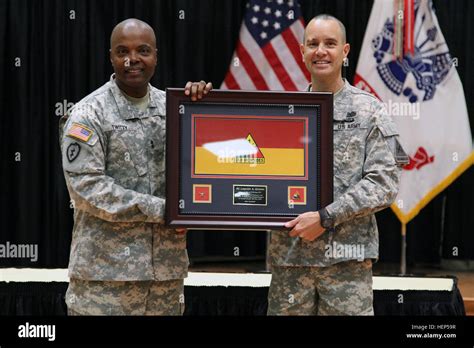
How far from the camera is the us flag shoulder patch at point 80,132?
262 centimetres

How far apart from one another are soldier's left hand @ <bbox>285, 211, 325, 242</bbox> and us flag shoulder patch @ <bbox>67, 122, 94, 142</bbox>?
2.51 feet

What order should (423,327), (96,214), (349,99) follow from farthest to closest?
(349,99), (96,214), (423,327)

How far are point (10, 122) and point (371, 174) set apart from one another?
3.70m

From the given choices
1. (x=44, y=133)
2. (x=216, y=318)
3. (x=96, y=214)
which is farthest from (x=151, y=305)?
(x=44, y=133)

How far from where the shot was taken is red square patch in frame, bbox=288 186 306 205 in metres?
2.73

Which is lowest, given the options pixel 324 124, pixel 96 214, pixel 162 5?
pixel 96 214

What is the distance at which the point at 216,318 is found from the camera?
2.16m

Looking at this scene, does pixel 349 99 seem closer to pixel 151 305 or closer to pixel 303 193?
pixel 303 193

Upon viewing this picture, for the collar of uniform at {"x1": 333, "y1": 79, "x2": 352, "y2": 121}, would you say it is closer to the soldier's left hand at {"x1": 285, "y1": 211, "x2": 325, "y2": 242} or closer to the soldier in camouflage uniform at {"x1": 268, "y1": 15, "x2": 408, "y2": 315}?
the soldier in camouflage uniform at {"x1": 268, "y1": 15, "x2": 408, "y2": 315}

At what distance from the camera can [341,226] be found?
277cm

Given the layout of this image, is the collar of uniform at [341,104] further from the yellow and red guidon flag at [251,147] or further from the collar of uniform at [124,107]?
the collar of uniform at [124,107]

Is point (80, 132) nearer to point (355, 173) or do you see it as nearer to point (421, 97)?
point (355, 173)

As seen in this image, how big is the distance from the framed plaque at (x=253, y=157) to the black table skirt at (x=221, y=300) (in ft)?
4.31

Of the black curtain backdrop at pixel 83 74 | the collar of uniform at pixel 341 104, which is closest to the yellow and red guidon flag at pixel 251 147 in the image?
the collar of uniform at pixel 341 104
